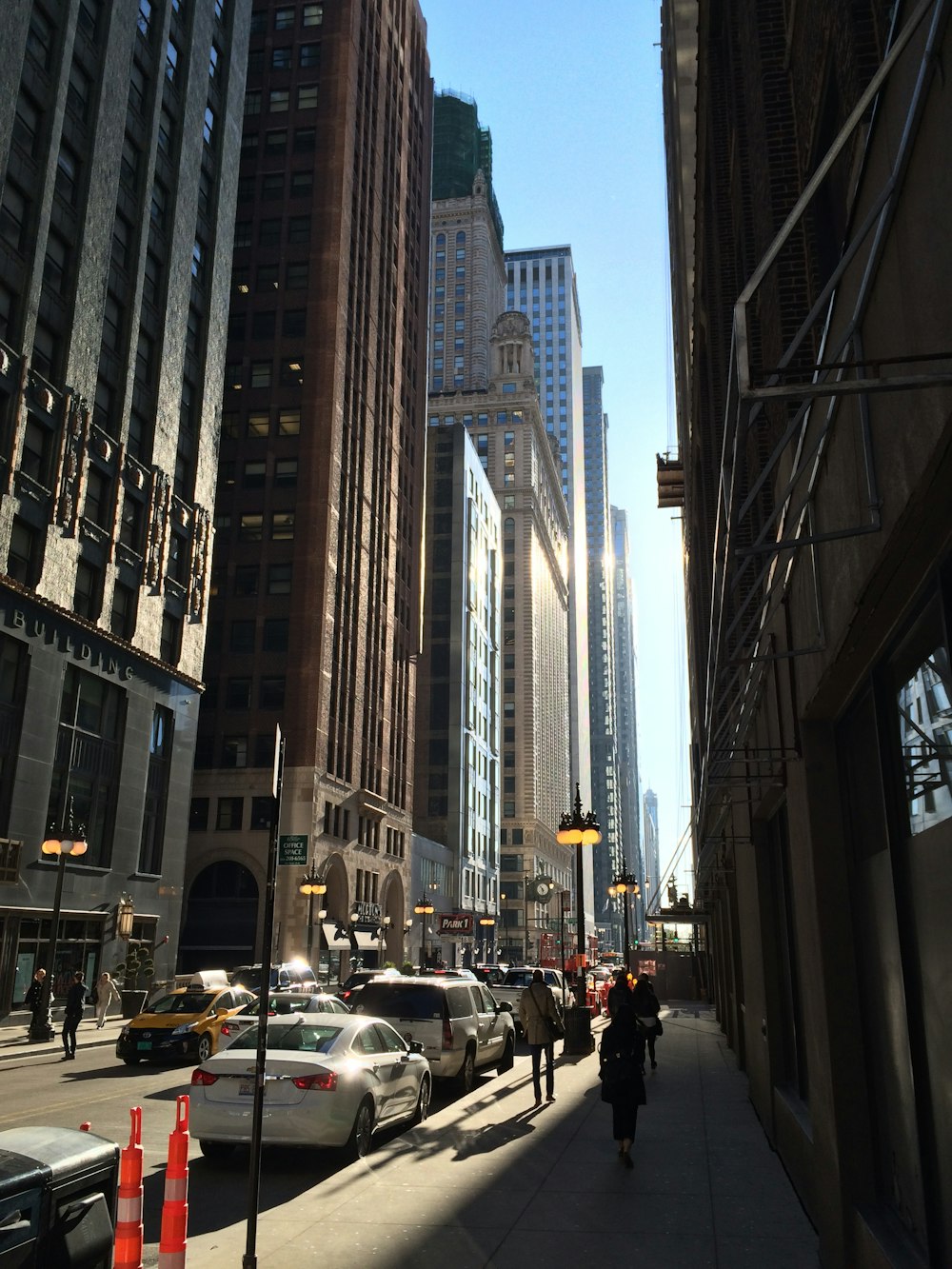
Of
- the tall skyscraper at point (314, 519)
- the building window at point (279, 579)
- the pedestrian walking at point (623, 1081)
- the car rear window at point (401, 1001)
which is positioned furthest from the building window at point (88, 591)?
the pedestrian walking at point (623, 1081)

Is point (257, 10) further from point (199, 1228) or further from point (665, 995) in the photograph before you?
point (199, 1228)

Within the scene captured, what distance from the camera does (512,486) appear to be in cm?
14200

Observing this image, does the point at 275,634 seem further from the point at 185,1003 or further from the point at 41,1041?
the point at 185,1003

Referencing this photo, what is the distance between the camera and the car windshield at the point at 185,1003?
22.1 m

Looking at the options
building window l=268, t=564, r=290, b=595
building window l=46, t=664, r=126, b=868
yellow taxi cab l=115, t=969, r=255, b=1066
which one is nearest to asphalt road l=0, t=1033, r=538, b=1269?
yellow taxi cab l=115, t=969, r=255, b=1066

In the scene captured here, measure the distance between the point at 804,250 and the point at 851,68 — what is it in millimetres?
2742

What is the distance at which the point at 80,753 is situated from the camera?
36062 mm

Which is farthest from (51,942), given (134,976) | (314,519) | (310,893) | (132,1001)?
(314,519)

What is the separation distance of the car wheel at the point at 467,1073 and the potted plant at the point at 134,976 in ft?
52.0

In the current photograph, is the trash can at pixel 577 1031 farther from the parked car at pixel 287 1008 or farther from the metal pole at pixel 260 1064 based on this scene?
the metal pole at pixel 260 1064

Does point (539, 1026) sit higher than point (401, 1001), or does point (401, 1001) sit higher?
point (401, 1001)

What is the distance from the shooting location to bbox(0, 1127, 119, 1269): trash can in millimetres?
3930

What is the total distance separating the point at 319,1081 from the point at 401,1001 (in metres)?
6.32

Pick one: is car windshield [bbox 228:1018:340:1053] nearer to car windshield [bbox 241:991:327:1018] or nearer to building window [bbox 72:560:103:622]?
car windshield [bbox 241:991:327:1018]
